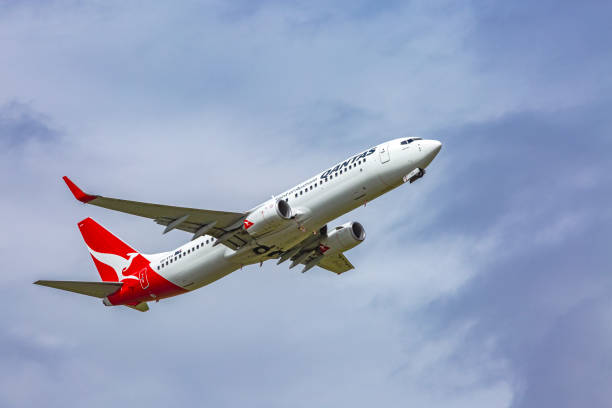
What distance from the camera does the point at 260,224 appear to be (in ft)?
185

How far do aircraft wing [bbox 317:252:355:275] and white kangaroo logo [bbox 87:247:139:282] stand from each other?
14.0 metres

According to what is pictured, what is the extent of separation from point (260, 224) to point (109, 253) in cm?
1662

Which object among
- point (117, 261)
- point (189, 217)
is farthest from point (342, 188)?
point (117, 261)

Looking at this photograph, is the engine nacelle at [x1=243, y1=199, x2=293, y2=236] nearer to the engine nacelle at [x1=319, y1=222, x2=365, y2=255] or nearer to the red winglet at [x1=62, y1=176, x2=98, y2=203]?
the engine nacelle at [x1=319, y1=222, x2=365, y2=255]

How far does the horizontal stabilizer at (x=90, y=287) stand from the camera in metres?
60.3

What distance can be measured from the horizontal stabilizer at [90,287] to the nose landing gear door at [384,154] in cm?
2076

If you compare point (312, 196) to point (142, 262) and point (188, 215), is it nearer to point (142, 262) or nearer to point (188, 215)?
point (188, 215)

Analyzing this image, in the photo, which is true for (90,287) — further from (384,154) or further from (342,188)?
(384,154)

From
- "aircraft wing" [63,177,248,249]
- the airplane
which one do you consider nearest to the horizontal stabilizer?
the airplane

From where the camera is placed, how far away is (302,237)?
58.2m

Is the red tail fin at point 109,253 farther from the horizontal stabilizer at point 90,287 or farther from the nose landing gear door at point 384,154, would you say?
the nose landing gear door at point 384,154

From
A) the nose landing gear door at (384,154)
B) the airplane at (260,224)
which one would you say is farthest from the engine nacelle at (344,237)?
the nose landing gear door at (384,154)

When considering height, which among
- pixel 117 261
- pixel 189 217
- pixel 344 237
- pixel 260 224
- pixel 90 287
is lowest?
pixel 260 224

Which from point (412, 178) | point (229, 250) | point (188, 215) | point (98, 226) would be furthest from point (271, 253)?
point (98, 226)
